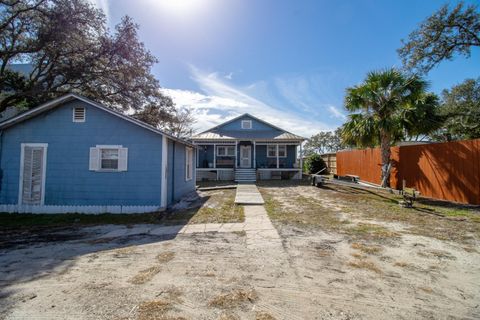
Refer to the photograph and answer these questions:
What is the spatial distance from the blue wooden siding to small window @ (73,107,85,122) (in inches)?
5.9

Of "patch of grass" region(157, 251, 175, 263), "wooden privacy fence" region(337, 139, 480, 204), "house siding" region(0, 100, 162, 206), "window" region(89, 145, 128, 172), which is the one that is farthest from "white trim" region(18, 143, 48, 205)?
"wooden privacy fence" region(337, 139, 480, 204)

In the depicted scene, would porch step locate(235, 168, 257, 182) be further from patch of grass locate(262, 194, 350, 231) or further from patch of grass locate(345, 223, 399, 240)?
patch of grass locate(345, 223, 399, 240)

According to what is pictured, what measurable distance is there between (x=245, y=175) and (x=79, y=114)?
39.4 ft

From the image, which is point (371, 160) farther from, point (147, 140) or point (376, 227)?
point (147, 140)

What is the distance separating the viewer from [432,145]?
984cm

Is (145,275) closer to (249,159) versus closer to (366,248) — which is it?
(366,248)

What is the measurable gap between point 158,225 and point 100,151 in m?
3.83

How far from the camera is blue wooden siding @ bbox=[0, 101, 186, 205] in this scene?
8164 mm

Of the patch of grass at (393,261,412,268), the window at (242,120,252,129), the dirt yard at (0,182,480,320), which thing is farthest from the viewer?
the window at (242,120,252,129)

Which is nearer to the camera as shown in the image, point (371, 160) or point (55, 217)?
point (55, 217)

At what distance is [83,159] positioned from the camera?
820 cm

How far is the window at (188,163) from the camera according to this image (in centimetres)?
1201

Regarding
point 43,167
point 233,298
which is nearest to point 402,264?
point 233,298

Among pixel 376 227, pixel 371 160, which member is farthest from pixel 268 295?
pixel 371 160
